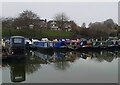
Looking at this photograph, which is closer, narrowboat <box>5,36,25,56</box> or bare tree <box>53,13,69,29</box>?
narrowboat <box>5,36,25,56</box>

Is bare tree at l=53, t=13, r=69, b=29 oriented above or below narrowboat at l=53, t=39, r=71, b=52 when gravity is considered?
above

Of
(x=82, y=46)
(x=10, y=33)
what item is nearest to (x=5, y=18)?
(x=10, y=33)

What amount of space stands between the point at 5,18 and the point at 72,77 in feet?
96.2

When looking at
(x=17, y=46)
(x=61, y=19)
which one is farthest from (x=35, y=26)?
(x=17, y=46)

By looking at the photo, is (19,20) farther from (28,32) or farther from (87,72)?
(87,72)

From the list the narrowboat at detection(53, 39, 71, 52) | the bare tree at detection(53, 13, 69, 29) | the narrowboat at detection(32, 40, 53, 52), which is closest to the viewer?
the narrowboat at detection(32, 40, 53, 52)

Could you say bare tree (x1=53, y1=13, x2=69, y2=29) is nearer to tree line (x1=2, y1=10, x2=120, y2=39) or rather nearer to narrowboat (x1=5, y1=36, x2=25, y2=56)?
tree line (x1=2, y1=10, x2=120, y2=39)

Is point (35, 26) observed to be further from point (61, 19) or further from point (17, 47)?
point (17, 47)

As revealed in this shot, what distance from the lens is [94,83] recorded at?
805cm

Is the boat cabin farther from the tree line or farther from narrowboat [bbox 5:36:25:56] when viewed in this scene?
the tree line

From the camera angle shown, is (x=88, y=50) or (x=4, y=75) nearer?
(x=4, y=75)

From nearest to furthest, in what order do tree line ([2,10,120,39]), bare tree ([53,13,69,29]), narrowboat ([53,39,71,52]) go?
narrowboat ([53,39,71,52])
tree line ([2,10,120,39])
bare tree ([53,13,69,29])

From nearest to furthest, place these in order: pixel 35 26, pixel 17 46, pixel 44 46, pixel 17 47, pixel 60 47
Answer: pixel 17 47 → pixel 17 46 → pixel 60 47 → pixel 44 46 → pixel 35 26

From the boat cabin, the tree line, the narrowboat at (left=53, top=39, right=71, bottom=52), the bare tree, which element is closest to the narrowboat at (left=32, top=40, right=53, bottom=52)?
the narrowboat at (left=53, top=39, right=71, bottom=52)
